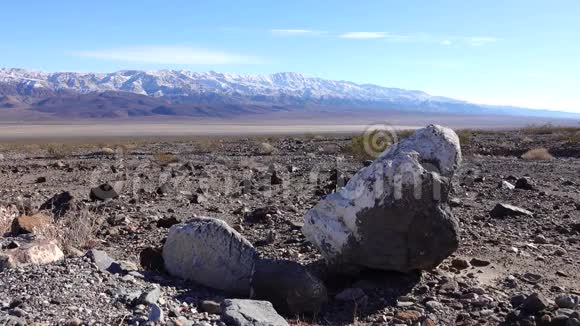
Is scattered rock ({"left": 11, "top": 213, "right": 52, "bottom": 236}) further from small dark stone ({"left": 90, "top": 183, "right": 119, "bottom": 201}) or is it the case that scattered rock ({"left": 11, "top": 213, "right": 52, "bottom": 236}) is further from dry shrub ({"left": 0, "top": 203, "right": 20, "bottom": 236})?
small dark stone ({"left": 90, "top": 183, "right": 119, "bottom": 201})

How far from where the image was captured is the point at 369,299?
5957 mm

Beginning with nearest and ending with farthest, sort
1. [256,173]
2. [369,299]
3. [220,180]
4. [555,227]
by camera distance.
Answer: [369,299]
[555,227]
[220,180]
[256,173]

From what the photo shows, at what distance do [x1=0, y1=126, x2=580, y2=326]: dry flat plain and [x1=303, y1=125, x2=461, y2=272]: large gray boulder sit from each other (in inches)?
11.4

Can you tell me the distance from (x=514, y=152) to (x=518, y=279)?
17.5m

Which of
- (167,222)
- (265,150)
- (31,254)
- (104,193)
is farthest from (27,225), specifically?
(265,150)

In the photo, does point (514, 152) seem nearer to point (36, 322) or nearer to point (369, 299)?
point (369, 299)

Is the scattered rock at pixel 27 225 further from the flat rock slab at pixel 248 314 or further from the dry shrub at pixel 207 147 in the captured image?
the dry shrub at pixel 207 147

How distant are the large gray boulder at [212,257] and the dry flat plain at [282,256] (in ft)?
0.45

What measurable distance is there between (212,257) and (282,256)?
1274 millimetres

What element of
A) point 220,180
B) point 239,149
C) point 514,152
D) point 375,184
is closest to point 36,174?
point 220,180

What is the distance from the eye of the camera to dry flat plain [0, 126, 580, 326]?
197 inches

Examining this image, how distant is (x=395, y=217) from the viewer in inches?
242

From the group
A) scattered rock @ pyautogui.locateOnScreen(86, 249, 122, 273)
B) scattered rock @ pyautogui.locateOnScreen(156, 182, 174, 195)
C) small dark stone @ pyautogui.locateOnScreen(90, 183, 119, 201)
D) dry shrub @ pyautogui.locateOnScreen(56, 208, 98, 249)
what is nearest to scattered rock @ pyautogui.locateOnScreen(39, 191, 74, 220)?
dry shrub @ pyautogui.locateOnScreen(56, 208, 98, 249)

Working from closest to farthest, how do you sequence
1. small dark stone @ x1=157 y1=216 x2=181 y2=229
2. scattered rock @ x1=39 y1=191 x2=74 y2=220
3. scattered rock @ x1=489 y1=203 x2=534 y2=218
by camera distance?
small dark stone @ x1=157 y1=216 x2=181 y2=229 → scattered rock @ x1=39 y1=191 x2=74 y2=220 → scattered rock @ x1=489 y1=203 x2=534 y2=218
